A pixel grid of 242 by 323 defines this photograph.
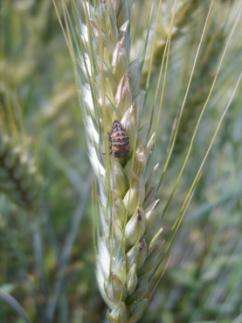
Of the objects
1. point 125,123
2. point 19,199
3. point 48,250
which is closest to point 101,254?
point 125,123

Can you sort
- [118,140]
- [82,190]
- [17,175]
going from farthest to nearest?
[82,190]
[17,175]
[118,140]

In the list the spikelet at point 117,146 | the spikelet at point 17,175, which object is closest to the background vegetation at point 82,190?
the spikelet at point 17,175

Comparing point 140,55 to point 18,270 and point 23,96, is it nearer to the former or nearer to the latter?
point 18,270

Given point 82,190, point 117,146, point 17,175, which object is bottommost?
point 82,190

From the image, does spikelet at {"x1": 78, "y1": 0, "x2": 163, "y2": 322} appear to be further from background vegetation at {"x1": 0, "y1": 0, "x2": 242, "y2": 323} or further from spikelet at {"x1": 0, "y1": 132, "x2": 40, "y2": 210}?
spikelet at {"x1": 0, "y1": 132, "x2": 40, "y2": 210}

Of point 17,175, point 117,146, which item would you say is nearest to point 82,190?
point 17,175

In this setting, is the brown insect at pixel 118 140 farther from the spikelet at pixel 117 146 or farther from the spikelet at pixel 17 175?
the spikelet at pixel 17 175

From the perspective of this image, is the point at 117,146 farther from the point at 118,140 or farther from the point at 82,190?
the point at 82,190
